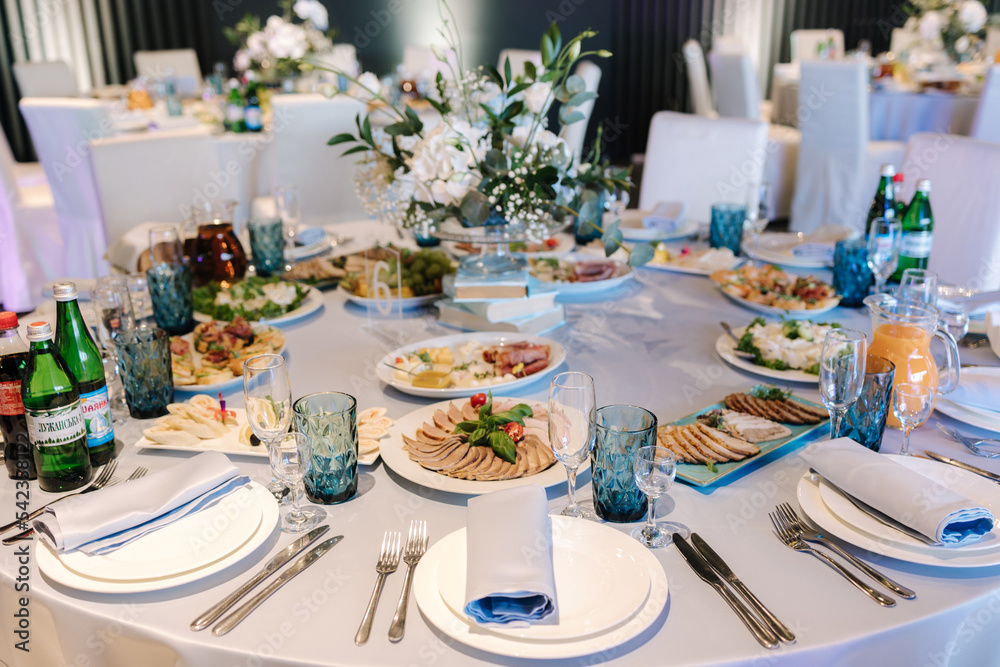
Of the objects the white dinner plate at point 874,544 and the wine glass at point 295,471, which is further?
the wine glass at point 295,471

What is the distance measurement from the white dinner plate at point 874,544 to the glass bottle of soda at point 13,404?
1.10 metres

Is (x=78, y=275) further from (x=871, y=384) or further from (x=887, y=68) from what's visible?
(x=887, y=68)

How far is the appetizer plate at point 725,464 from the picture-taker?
44.1 inches

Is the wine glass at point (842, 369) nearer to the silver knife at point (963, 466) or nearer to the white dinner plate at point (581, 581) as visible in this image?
the silver knife at point (963, 466)

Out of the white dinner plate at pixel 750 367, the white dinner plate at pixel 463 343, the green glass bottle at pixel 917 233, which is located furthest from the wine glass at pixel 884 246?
the white dinner plate at pixel 463 343

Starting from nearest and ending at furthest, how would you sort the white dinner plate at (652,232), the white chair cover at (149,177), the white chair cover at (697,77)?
the white dinner plate at (652,232), the white chair cover at (149,177), the white chair cover at (697,77)

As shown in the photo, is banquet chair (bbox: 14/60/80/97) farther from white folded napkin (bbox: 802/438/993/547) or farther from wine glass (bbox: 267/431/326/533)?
white folded napkin (bbox: 802/438/993/547)

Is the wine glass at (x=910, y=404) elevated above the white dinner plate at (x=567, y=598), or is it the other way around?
the wine glass at (x=910, y=404)

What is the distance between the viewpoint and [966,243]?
2.26 meters

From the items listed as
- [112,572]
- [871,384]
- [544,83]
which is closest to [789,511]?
[871,384]

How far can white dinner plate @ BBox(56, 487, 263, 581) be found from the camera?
93 cm

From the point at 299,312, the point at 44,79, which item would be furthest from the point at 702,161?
the point at 44,79

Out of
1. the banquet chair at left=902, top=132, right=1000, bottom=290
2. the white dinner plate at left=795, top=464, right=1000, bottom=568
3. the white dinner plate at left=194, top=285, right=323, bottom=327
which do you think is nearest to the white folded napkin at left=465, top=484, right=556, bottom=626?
the white dinner plate at left=795, top=464, right=1000, bottom=568

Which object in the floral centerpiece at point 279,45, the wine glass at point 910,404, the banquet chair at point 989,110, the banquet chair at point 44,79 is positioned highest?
the floral centerpiece at point 279,45
